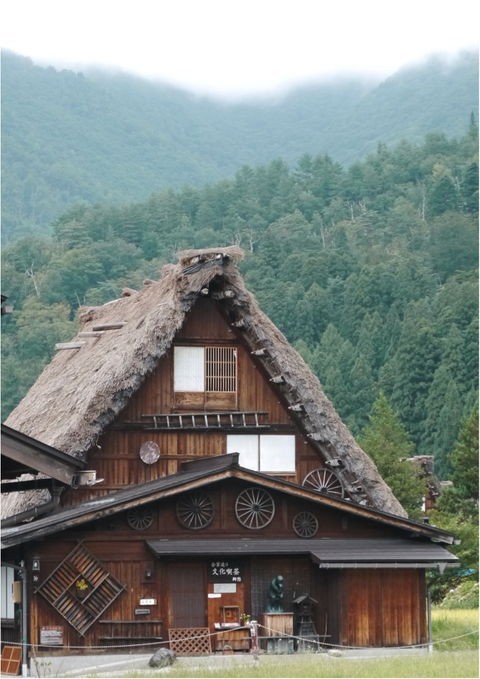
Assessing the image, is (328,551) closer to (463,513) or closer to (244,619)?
(244,619)

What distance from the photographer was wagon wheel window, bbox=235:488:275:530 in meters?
30.3

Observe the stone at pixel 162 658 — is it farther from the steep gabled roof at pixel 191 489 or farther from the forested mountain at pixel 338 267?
the forested mountain at pixel 338 267

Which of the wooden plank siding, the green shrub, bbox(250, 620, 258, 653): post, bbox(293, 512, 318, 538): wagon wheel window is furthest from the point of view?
the green shrub

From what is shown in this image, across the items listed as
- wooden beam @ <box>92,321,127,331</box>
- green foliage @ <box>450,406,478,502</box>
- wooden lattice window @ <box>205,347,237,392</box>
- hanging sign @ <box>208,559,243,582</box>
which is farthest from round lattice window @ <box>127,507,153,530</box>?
green foliage @ <box>450,406,478,502</box>

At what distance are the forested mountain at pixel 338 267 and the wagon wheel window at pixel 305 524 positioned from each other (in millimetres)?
62859

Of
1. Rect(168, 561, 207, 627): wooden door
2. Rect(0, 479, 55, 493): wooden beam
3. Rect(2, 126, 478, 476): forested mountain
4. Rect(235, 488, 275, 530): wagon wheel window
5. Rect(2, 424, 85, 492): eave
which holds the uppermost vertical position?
Rect(2, 126, 478, 476): forested mountain

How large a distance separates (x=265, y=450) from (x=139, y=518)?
4.87 m

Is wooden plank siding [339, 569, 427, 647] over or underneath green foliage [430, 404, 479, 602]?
underneath

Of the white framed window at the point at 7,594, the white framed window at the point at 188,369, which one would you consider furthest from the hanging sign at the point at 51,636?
the white framed window at the point at 188,369

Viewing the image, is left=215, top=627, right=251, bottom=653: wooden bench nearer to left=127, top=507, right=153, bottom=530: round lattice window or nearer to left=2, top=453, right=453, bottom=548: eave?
left=127, top=507, right=153, bottom=530: round lattice window

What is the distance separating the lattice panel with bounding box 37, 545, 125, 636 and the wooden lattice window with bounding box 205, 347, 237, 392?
5701mm

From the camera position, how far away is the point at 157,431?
3297 centimetres

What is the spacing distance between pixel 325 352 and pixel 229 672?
9350 cm

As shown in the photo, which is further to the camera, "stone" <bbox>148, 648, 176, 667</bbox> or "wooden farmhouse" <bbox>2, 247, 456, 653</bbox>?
"wooden farmhouse" <bbox>2, 247, 456, 653</bbox>
